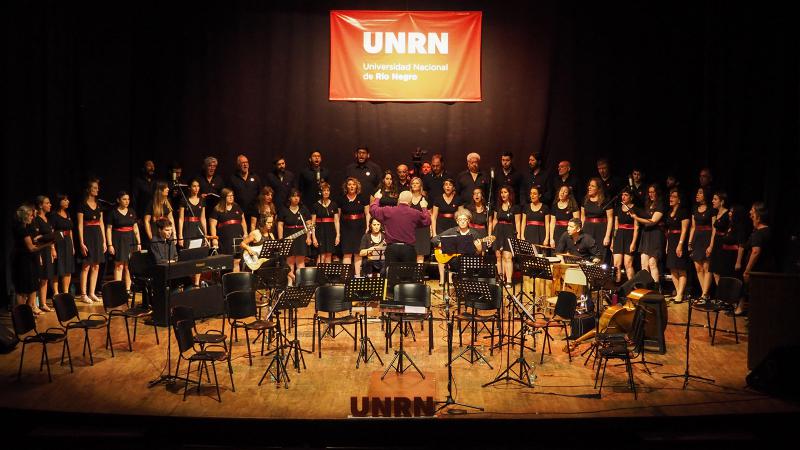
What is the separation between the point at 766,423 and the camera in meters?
7.20

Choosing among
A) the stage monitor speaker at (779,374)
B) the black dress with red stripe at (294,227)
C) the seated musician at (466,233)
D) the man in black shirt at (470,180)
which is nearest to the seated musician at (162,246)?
the black dress with red stripe at (294,227)

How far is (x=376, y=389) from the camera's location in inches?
308

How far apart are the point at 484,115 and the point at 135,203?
611 cm

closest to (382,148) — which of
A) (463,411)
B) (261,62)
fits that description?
(261,62)

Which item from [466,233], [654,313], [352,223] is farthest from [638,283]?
[352,223]

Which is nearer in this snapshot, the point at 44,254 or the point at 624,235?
the point at 44,254

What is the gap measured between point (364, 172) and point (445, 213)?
5.19 ft

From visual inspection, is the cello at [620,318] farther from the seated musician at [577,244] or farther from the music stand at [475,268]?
the seated musician at [577,244]

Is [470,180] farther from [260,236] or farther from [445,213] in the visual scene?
[260,236]

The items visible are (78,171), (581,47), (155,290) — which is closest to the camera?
(155,290)

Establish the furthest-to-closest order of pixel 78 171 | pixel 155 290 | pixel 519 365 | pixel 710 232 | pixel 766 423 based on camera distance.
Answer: pixel 78 171 → pixel 710 232 → pixel 155 290 → pixel 519 365 → pixel 766 423

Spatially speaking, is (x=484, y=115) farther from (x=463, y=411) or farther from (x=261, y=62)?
(x=463, y=411)

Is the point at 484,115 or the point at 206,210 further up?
the point at 484,115

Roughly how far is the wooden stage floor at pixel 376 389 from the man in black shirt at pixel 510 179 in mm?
4211
